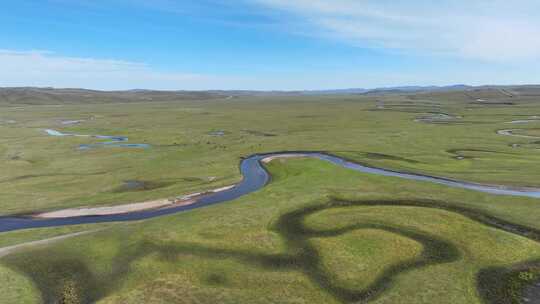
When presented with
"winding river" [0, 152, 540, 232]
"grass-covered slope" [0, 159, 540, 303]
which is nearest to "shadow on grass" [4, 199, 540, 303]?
"grass-covered slope" [0, 159, 540, 303]

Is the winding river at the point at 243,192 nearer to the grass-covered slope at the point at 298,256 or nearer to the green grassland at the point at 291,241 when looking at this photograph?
the green grassland at the point at 291,241

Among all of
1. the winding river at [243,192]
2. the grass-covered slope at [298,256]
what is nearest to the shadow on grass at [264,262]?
the grass-covered slope at [298,256]

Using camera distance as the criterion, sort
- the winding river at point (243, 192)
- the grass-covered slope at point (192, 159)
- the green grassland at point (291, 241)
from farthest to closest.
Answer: the grass-covered slope at point (192, 159) → the winding river at point (243, 192) → the green grassland at point (291, 241)

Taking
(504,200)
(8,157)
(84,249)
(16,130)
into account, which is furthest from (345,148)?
(16,130)

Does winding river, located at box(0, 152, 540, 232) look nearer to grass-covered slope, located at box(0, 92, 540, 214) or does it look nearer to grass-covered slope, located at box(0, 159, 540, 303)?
grass-covered slope, located at box(0, 92, 540, 214)

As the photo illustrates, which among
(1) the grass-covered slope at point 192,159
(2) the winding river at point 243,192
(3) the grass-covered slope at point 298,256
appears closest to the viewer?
(3) the grass-covered slope at point 298,256

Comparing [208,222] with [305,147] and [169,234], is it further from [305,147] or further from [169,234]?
[305,147]

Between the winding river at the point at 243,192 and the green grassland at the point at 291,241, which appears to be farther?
the winding river at the point at 243,192
